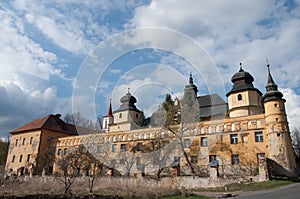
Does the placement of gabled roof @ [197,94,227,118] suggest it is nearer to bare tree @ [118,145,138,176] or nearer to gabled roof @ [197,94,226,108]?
gabled roof @ [197,94,226,108]

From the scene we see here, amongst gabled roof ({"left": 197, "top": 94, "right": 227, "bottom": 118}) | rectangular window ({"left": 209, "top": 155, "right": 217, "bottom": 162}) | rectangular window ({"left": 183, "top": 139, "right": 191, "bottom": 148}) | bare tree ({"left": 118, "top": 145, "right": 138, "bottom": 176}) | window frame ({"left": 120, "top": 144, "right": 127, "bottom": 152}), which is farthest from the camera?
gabled roof ({"left": 197, "top": 94, "right": 227, "bottom": 118})

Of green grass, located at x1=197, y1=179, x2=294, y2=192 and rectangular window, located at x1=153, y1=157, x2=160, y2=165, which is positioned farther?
rectangular window, located at x1=153, y1=157, x2=160, y2=165

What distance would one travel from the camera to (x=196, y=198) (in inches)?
575

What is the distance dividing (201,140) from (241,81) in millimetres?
12079

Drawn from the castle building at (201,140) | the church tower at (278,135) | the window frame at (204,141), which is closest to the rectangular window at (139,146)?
the castle building at (201,140)

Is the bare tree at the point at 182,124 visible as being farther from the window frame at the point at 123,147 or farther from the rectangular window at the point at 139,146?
the window frame at the point at 123,147

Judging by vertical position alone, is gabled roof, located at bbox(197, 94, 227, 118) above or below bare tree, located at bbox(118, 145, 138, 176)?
above

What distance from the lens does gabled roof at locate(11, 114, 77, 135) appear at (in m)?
45.2

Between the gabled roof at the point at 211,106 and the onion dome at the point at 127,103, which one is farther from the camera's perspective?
the onion dome at the point at 127,103

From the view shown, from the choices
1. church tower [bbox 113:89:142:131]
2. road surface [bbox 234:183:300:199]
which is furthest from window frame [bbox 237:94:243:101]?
road surface [bbox 234:183:300:199]

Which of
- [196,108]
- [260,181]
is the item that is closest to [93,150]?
[196,108]

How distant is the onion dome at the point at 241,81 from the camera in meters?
36.2

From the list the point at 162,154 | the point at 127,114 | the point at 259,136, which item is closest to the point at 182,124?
the point at 162,154

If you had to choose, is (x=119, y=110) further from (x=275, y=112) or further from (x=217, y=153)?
(x=275, y=112)
